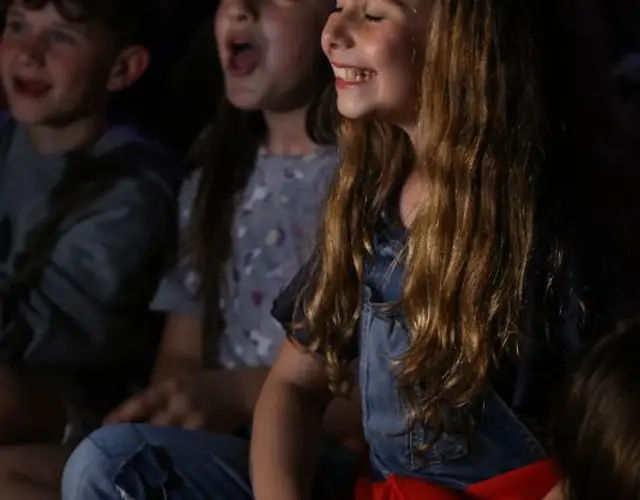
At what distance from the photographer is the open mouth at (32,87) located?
1.09 meters

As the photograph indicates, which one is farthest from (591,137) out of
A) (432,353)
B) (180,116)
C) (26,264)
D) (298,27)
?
(26,264)

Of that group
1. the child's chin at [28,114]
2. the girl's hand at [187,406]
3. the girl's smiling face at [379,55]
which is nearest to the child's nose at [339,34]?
the girl's smiling face at [379,55]

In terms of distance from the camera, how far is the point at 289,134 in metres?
1.00

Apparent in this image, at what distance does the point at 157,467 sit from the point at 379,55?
1.06 feet

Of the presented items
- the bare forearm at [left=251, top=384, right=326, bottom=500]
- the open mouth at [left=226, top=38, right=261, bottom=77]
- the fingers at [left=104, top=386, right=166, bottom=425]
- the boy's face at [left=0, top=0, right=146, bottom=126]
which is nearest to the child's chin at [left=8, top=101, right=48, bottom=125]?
the boy's face at [left=0, top=0, right=146, bottom=126]

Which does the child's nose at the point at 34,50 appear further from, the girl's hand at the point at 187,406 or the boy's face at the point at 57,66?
the girl's hand at the point at 187,406

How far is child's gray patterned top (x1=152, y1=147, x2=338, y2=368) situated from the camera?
971 millimetres

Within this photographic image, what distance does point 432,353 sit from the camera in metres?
0.73

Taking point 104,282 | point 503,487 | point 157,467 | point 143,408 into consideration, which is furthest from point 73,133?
point 503,487

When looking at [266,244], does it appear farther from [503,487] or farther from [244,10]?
[503,487]

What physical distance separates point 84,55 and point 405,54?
461 millimetres

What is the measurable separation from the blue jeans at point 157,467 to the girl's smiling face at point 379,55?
26 centimetres

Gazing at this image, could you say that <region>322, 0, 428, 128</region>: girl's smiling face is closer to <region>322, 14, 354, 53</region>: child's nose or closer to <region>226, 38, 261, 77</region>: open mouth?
<region>322, 14, 354, 53</region>: child's nose

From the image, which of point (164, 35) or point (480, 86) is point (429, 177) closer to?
point (480, 86)
